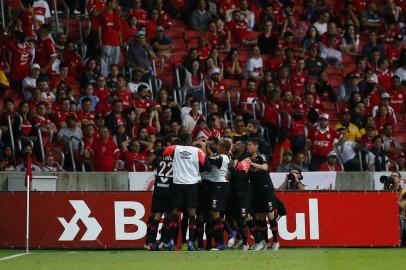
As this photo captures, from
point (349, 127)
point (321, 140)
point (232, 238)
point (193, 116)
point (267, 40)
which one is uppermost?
point (267, 40)

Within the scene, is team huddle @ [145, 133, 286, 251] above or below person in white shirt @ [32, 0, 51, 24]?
below

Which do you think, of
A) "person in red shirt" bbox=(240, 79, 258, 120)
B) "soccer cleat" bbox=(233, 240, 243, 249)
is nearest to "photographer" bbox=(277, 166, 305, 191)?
"soccer cleat" bbox=(233, 240, 243, 249)

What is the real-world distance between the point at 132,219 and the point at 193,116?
16.2 feet

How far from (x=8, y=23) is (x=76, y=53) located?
74.0 inches

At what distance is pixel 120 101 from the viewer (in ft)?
85.2

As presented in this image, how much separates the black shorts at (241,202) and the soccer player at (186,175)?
0.83 meters

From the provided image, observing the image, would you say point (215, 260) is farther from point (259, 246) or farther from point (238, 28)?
point (238, 28)

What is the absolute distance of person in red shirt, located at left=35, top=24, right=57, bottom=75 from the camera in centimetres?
2707

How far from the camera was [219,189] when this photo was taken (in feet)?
66.3

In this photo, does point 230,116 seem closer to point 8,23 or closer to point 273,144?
point 273,144

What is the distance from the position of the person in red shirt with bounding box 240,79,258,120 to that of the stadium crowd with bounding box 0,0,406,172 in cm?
3

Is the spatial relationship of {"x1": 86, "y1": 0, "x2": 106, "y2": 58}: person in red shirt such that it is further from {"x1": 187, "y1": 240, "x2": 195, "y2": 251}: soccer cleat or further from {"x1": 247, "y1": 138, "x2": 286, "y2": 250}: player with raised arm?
{"x1": 187, "y1": 240, "x2": 195, "y2": 251}: soccer cleat

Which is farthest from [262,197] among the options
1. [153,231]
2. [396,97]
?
[396,97]

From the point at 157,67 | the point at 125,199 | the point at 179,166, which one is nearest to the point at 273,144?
the point at 157,67
